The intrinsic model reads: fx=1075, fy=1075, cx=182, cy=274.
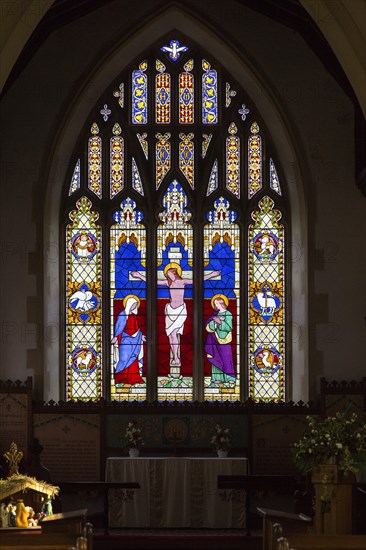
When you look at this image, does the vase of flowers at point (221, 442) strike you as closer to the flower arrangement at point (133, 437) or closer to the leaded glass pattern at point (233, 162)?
the flower arrangement at point (133, 437)

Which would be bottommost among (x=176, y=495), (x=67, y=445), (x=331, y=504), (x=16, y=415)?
(x=176, y=495)

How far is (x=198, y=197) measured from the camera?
13.5 meters

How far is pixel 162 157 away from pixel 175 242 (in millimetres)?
1110

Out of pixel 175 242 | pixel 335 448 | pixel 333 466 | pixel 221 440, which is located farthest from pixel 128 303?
pixel 333 466

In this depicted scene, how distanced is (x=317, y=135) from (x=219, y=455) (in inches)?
157

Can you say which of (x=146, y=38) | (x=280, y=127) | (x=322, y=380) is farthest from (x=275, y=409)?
(x=146, y=38)

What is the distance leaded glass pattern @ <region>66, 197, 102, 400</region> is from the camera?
43.6 ft

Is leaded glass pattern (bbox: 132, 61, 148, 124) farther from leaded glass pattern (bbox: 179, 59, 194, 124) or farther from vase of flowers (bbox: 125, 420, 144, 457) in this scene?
vase of flowers (bbox: 125, 420, 144, 457)

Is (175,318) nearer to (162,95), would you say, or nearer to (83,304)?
(83,304)

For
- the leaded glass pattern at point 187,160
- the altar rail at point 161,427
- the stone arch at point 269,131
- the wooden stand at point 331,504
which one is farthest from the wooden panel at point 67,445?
the wooden stand at point 331,504

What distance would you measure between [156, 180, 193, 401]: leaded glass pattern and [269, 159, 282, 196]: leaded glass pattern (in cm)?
110

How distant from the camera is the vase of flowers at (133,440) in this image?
1223cm

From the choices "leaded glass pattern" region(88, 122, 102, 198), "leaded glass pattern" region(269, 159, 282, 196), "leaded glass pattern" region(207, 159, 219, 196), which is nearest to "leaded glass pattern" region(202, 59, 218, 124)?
"leaded glass pattern" region(207, 159, 219, 196)

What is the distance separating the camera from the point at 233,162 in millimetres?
13594
